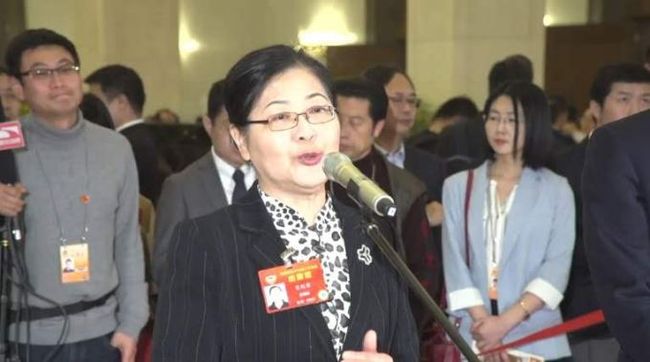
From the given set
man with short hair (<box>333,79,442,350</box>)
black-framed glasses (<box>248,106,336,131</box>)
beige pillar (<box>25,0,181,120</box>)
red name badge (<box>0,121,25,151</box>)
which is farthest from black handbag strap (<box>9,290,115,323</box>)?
beige pillar (<box>25,0,181,120</box>)

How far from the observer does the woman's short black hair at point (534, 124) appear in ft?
11.7

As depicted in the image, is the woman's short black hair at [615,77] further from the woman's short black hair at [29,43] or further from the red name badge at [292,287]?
the red name badge at [292,287]

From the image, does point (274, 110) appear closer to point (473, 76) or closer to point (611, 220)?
point (611, 220)

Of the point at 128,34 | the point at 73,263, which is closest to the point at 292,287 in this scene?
the point at 73,263

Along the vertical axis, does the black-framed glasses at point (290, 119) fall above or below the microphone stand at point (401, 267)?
above

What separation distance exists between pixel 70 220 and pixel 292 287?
1.56 meters

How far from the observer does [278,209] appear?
190cm

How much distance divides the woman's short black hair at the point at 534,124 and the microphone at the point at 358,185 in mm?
1925

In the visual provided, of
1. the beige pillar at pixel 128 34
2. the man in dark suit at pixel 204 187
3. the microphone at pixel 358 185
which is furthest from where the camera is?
the beige pillar at pixel 128 34

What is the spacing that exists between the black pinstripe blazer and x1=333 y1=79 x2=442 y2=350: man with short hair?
1.54 meters

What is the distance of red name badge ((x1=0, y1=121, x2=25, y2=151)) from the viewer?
3.01 metres

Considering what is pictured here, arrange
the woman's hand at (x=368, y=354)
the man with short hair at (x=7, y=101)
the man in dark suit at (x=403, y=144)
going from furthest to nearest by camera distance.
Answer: the man with short hair at (x=7, y=101)
the man in dark suit at (x=403, y=144)
the woman's hand at (x=368, y=354)

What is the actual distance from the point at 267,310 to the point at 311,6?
9163mm

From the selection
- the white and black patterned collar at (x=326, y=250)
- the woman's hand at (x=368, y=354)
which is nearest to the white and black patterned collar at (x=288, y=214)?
the white and black patterned collar at (x=326, y=250)
